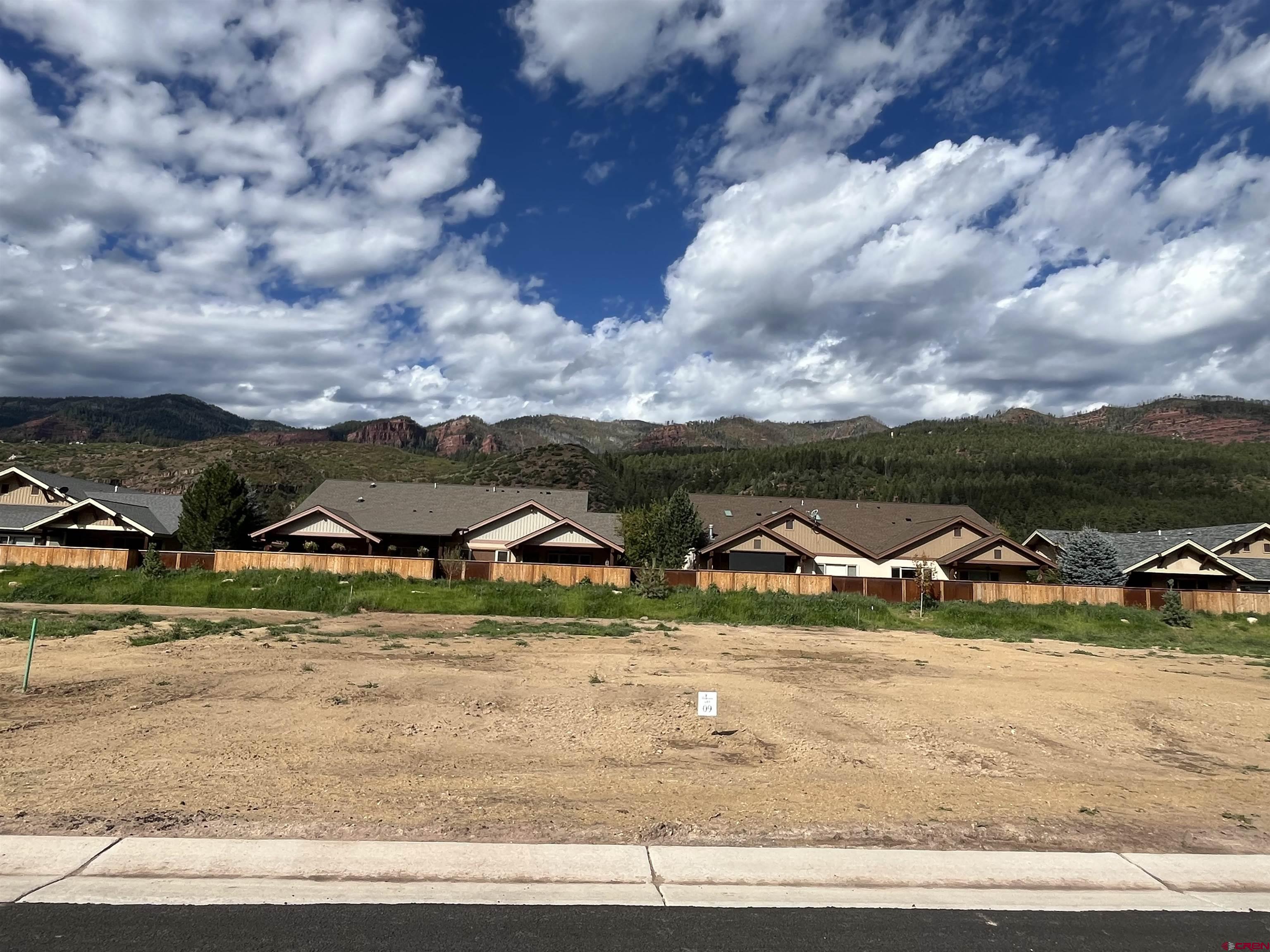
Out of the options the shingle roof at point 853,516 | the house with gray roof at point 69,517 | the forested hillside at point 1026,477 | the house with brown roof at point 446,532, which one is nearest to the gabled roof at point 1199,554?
the shingle roof at point 853,516

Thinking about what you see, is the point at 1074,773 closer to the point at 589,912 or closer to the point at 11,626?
the point at 589,912

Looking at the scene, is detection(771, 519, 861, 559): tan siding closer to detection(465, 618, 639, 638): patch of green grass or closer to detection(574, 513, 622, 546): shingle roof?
detection(574, 513, 622, 546): shingle roof

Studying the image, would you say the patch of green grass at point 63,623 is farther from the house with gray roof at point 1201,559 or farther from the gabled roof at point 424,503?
the house with gray roof at point 1201,559

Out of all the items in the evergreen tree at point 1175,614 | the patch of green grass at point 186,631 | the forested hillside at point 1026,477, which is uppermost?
the forested hillside at point 1026,477

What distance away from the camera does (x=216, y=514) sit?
43906 mm

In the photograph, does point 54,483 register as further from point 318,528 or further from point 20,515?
point 318,528

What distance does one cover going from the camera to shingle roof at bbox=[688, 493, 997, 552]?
48406 mm

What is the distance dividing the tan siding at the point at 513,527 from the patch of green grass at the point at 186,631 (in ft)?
67.8

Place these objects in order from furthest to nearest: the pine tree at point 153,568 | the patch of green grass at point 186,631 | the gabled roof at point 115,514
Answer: the gabled roof at point 115,514 < the pine tree at point 153,568 < the patch of green grass at point 186,631

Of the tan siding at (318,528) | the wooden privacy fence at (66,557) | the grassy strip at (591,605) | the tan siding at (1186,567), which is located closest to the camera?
the grassy strip at (591,605)

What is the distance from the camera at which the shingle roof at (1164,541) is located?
4697cm

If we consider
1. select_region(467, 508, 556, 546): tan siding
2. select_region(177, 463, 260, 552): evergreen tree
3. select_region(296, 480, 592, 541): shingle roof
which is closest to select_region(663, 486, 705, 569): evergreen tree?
select_region(467, 508, 556, 546): tan siding

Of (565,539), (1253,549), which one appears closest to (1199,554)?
(1253,549)

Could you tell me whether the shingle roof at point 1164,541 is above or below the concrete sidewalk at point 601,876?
above
